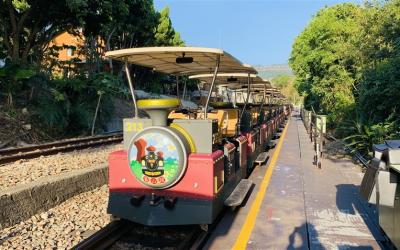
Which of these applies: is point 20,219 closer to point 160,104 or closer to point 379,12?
point 160,104

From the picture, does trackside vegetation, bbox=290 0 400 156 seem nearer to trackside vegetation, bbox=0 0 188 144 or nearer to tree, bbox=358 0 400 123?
tree, bbox=358 0 400 123

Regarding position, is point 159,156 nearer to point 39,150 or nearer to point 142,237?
point 142,237

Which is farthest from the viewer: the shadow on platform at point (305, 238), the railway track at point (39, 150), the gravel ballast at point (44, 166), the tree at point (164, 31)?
the tree at point (164, 31)

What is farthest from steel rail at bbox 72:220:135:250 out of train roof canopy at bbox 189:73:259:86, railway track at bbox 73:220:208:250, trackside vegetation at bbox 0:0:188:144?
trackside vegetation at bbox 0:0:188:144

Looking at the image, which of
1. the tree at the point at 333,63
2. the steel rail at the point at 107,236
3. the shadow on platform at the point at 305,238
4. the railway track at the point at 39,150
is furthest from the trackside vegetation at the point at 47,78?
the shadow on platform at the point at 305,238

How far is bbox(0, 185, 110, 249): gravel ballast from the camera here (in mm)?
5013

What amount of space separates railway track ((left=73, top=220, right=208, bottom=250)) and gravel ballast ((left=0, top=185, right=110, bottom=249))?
353 mm

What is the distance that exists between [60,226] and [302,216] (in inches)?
135

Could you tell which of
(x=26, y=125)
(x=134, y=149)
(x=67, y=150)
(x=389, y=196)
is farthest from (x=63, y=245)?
(x=26, y=125)

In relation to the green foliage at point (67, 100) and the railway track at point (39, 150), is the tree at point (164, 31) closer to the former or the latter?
the green foliage at point (67, 100)

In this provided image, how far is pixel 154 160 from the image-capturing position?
5.19m

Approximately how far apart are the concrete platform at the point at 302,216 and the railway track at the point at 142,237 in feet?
0.83

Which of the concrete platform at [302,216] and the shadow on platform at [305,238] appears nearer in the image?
the shadow on platform at [305,238]

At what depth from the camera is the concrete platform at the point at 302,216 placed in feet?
16.7
